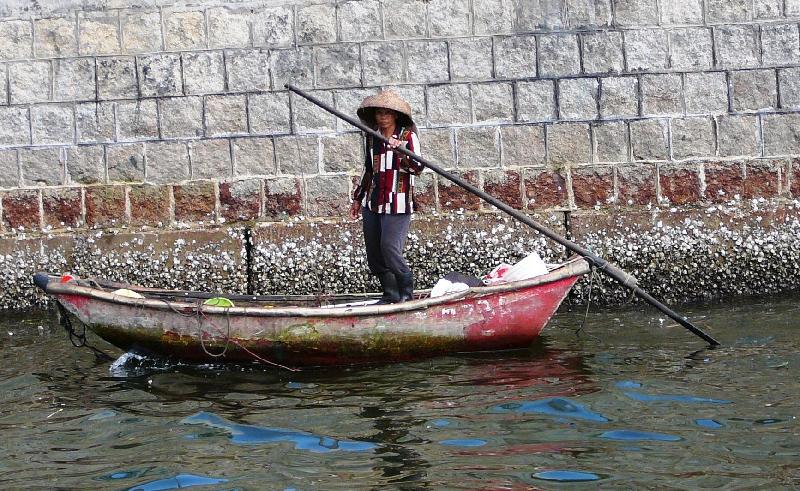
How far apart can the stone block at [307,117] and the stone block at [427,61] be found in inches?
29.9

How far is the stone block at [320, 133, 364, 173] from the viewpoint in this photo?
31.1 feet

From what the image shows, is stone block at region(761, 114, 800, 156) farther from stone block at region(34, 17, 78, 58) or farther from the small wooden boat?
stone block at region(34, 17, 78, 58)

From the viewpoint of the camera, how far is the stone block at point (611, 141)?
9461mm

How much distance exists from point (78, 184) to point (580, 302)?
4241 millimetres

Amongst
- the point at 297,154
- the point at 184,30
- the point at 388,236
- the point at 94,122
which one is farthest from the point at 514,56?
the point at 94,122

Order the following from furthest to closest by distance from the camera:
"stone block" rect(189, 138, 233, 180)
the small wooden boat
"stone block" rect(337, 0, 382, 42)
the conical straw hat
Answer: "stone block" rect(189, 138, 233, 180)
"stone block" rect(337, 0, 382, 42)
the conical straw hat
the small wooden boat

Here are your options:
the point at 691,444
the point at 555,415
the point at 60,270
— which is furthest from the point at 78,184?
the point at 691,444

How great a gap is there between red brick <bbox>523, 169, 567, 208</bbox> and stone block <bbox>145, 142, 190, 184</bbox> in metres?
2.77

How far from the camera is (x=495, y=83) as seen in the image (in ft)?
30.9

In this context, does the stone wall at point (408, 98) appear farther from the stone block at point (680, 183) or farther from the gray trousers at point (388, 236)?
the gray trousers at point (388, 236)

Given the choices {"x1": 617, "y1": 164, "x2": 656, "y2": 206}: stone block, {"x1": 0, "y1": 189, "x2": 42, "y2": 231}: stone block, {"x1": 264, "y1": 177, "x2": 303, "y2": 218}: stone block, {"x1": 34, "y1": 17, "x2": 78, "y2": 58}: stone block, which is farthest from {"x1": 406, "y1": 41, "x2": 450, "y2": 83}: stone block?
{"x1": 0, "y1": 189, "x2": 42, "y2": 231}: stone block

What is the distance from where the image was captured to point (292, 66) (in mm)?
9391

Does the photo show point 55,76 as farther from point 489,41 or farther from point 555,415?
point 555,415

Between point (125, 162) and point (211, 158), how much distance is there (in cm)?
70
